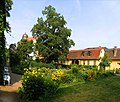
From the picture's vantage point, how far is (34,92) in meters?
16.9

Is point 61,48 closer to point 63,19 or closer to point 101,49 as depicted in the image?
point 63,19

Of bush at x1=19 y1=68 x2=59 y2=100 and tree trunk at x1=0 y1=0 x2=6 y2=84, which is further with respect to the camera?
tree trunk at x1=0 y1=0 x2=6 y2=84

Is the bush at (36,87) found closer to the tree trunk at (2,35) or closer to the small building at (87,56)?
the tree trunk at (2,35)

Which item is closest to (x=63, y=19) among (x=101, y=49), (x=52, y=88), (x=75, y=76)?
(x=101, y=49)

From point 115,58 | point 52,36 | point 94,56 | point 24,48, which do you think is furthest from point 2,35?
point 115,58

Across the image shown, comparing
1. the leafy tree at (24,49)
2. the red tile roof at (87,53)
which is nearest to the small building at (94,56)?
the red tile roof at (87,53)

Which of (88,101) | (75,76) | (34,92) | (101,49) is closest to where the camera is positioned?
(88,101)

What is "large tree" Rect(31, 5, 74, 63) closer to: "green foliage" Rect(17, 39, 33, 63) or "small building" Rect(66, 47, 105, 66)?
"green foliage" Rect(17, 39, 33, 63)

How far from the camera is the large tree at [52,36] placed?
58.0 metres

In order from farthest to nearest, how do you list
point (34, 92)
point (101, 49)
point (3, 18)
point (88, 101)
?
point (101, 49) < point (3, 18) < point (34, 92) < point (88, 101)

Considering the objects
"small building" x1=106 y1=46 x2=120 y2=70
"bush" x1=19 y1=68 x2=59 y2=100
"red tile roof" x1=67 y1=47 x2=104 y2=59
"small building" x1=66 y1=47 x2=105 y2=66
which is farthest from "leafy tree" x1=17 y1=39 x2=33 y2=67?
"bush" x1=19 y1=68 x2=59 y2=100

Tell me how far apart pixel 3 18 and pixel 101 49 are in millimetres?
48614

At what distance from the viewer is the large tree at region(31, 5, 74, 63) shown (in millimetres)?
57969

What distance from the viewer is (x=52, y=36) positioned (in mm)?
57750
